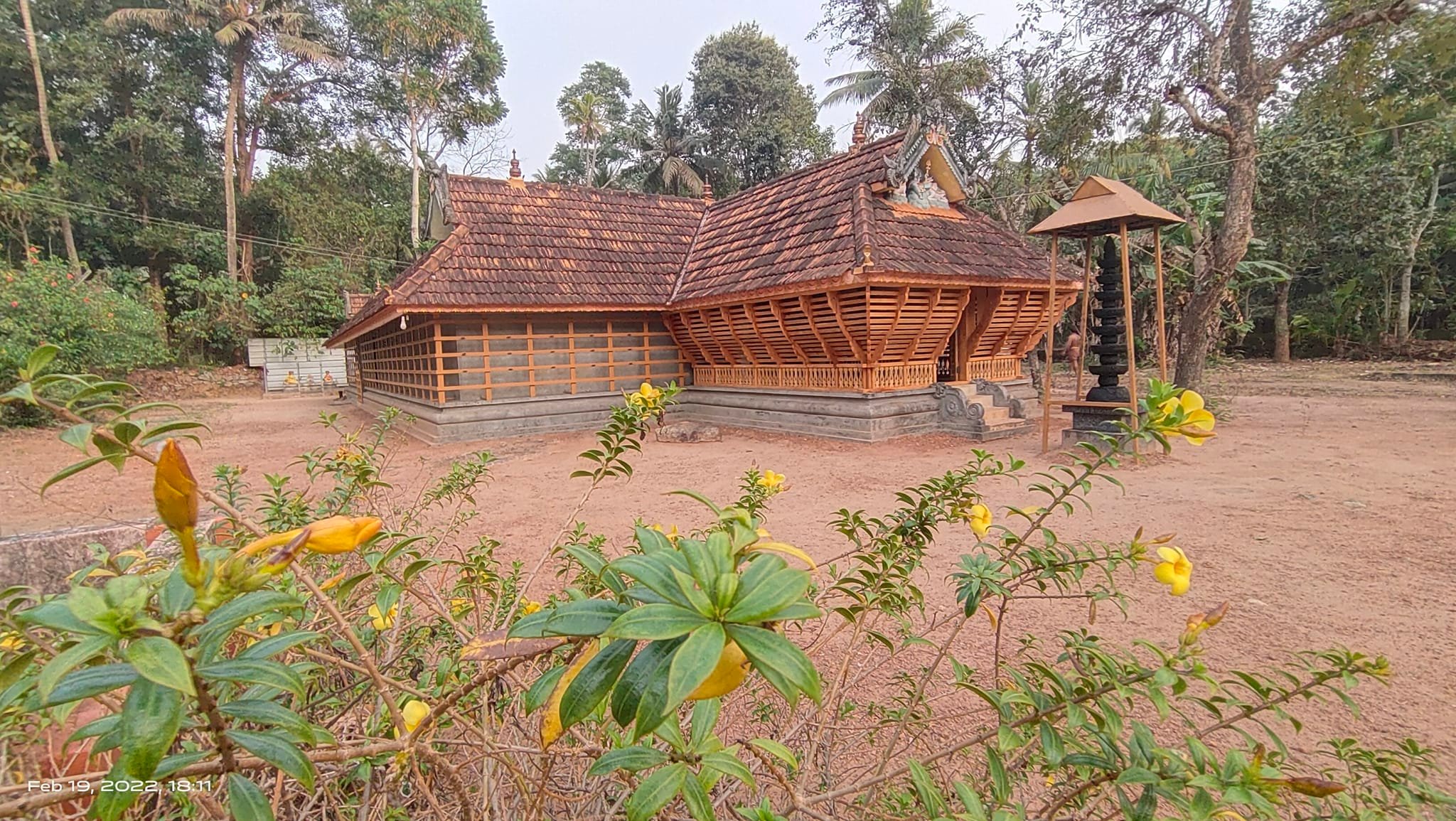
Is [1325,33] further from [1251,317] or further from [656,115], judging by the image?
[656,115]

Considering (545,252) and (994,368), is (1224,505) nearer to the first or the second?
(994,368)

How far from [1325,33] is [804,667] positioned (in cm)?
1098

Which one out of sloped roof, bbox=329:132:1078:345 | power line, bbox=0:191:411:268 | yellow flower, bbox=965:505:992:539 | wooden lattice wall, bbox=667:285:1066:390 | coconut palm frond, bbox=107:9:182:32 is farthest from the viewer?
coconut palm frond, bbox=107:9:182:32

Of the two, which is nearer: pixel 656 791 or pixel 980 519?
pixel 656 791

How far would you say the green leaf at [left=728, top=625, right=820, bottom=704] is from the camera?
23.0 inches

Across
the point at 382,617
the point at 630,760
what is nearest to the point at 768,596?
the point at 630,760

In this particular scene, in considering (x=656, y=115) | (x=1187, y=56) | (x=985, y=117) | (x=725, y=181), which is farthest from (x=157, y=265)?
(x=1187, y=56)

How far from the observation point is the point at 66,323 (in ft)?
42.8

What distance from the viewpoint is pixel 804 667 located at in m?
0.61

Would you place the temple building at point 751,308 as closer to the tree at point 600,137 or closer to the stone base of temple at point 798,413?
the stone base of temple at point 798,413

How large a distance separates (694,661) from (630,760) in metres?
0.31

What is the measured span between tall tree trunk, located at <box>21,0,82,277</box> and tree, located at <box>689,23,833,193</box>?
66.4 feet

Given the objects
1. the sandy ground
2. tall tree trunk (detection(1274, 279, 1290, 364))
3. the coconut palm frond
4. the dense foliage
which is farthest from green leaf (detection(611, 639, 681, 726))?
the coconut palm frond

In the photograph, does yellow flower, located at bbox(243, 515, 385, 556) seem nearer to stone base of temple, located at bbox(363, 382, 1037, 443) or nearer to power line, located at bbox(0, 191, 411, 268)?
stone base of temple, located at bbox(363, 382, 1037, 443)
